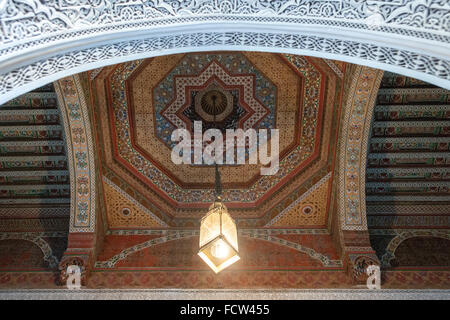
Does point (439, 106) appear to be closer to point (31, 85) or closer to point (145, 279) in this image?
point (145, 279)

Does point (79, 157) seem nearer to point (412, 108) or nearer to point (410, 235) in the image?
point (412, 108)

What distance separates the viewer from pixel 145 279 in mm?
4391

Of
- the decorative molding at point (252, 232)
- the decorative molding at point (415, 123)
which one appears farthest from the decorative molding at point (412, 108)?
the decorative molding at point (252, 232)

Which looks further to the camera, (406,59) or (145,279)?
(145,279)

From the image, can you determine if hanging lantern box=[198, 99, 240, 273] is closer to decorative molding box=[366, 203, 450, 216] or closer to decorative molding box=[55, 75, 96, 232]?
decorative molding box=[55, 75, 96, 232]

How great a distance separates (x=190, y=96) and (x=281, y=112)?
3.46 feet

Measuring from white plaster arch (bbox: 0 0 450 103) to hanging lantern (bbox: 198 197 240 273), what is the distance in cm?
138

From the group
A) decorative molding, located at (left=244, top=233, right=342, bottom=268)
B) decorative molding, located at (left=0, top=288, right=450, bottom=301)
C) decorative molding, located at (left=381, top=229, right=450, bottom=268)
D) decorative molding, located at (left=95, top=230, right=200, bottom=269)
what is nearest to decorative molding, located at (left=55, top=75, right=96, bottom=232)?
decorative molding, located at (left=95, top=230, right=200, bottom=269)

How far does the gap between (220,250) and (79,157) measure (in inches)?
87.0

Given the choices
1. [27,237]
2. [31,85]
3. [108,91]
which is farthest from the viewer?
[27,237]

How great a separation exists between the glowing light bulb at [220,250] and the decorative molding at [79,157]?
2.00m

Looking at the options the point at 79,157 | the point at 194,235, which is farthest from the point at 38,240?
the point at 194,235
